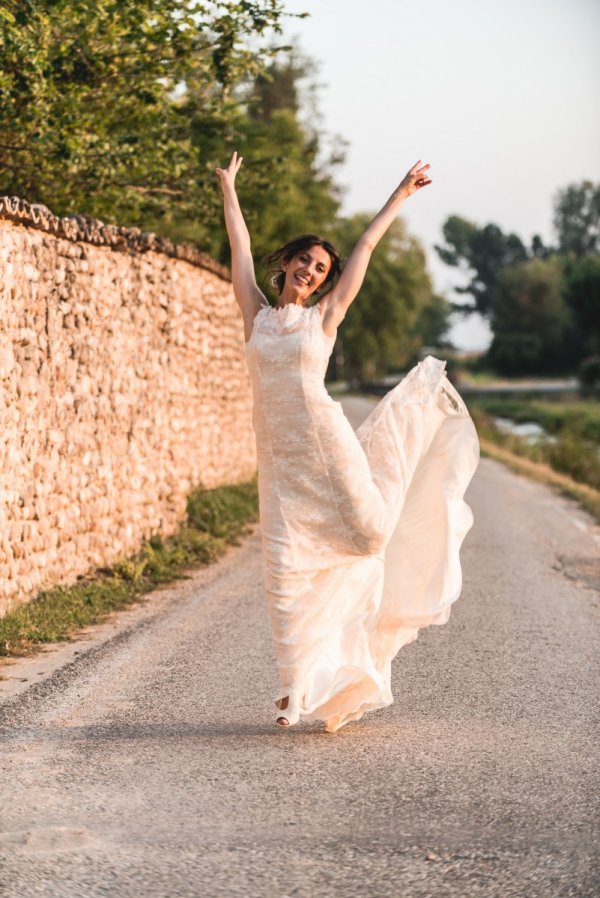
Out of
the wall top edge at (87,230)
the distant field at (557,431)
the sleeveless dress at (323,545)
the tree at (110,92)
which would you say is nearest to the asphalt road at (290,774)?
the sleeveless dress at (323,545)

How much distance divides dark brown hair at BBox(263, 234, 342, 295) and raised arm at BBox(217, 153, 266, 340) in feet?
0.42

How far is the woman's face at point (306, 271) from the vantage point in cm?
580

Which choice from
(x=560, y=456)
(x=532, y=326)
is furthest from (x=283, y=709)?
(x=532, y=326)

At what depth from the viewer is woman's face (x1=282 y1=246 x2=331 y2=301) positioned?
5.80m

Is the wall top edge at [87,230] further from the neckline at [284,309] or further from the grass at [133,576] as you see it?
the neckline at [284,309]

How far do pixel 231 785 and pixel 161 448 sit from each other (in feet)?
24.3

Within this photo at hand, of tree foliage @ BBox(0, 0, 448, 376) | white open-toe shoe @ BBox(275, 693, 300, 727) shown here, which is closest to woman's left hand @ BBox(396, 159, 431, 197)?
white open-toe shoe @ BBox(275, 693, 300, 727)

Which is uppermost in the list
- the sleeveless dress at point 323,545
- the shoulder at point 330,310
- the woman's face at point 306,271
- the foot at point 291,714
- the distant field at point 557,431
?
the woman's face at point 306,271

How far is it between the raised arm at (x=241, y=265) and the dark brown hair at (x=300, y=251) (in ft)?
0.42

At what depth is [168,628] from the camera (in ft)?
27.5

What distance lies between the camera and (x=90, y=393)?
10.1 m

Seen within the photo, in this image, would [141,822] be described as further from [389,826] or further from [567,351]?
[567,351]

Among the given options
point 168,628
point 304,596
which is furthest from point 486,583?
point 304,596

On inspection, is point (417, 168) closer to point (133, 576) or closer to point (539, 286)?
point (133, 576)
